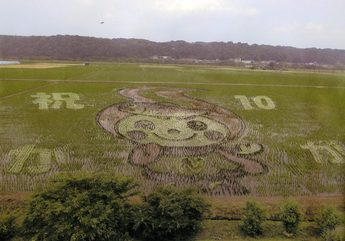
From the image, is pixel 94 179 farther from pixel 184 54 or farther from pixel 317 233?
pixel 184 54

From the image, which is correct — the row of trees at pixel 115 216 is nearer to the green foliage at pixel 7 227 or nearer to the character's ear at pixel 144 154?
the green foliage at pixel 7 227

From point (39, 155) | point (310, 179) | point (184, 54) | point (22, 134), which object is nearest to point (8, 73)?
point (22, 134)

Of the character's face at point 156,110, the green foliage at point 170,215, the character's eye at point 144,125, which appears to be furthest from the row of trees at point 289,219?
the character's face at point 156,110

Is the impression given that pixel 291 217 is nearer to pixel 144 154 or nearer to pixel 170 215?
pixel 170 215

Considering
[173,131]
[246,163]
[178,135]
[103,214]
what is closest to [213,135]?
[178,135]

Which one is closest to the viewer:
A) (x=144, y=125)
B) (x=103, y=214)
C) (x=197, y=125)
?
(x=103, y=214)

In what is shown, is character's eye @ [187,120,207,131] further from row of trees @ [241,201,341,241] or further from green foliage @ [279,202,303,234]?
green foliage @ [279,202,303,234]
